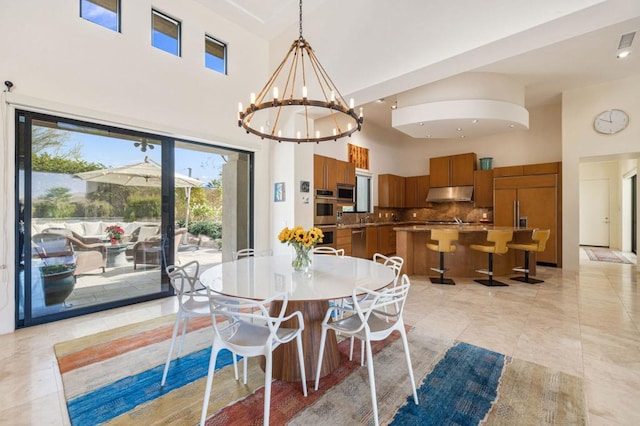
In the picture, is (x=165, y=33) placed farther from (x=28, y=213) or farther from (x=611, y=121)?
(x=611, y=121)

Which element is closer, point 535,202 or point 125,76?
point 125,76

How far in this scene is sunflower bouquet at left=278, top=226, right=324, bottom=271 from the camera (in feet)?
7.98

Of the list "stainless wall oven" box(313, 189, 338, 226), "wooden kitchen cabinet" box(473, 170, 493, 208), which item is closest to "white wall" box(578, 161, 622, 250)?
"wooden kitchen cabinet" box(473, 170, 493, 208)

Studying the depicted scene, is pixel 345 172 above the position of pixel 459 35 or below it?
below

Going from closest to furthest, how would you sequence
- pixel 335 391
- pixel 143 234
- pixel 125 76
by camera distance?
1. pixel 335 391
2. pixel 125 76
3. pixel 143 234

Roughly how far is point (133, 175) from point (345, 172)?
4.23 meters

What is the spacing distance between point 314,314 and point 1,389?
2.30 meters

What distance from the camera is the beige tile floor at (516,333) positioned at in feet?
6.44

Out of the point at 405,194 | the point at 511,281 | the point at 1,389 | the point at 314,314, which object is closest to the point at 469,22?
the point at 314,314

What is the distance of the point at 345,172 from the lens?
22.1 ft

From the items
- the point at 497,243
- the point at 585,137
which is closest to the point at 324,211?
the point at 497,243

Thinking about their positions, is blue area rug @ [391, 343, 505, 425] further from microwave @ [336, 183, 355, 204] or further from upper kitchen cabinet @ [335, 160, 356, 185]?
upper kitchen cabinet @ [335, 160, 356, 185]

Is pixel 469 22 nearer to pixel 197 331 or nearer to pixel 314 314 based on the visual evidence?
pixel 314 314

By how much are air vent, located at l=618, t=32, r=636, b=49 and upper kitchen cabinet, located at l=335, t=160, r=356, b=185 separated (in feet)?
15.4
